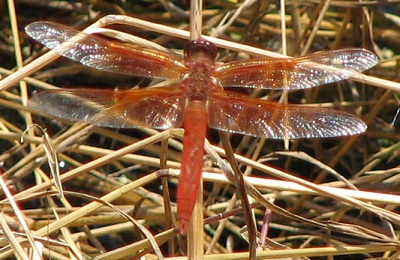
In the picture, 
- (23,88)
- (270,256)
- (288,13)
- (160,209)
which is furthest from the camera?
(288,13)

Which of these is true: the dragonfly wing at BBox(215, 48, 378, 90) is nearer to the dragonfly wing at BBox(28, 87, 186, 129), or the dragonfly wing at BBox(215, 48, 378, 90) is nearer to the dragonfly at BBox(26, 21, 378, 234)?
the dragonfly at BBox(26, 21, 378, 234)

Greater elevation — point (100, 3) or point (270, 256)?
point (100, 3)

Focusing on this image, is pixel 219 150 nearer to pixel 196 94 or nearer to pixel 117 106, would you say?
pixel 196 94

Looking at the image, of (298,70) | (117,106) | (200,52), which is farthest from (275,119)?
(117,106)

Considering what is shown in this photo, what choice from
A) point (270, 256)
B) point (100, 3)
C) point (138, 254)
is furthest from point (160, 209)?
point (100, 3)

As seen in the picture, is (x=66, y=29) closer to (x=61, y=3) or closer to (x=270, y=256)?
→ (x=270, y=256)

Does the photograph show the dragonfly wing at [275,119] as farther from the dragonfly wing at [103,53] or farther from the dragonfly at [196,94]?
the dragonfly wing at [103,53]

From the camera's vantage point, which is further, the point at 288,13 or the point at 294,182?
the point at 288,13
